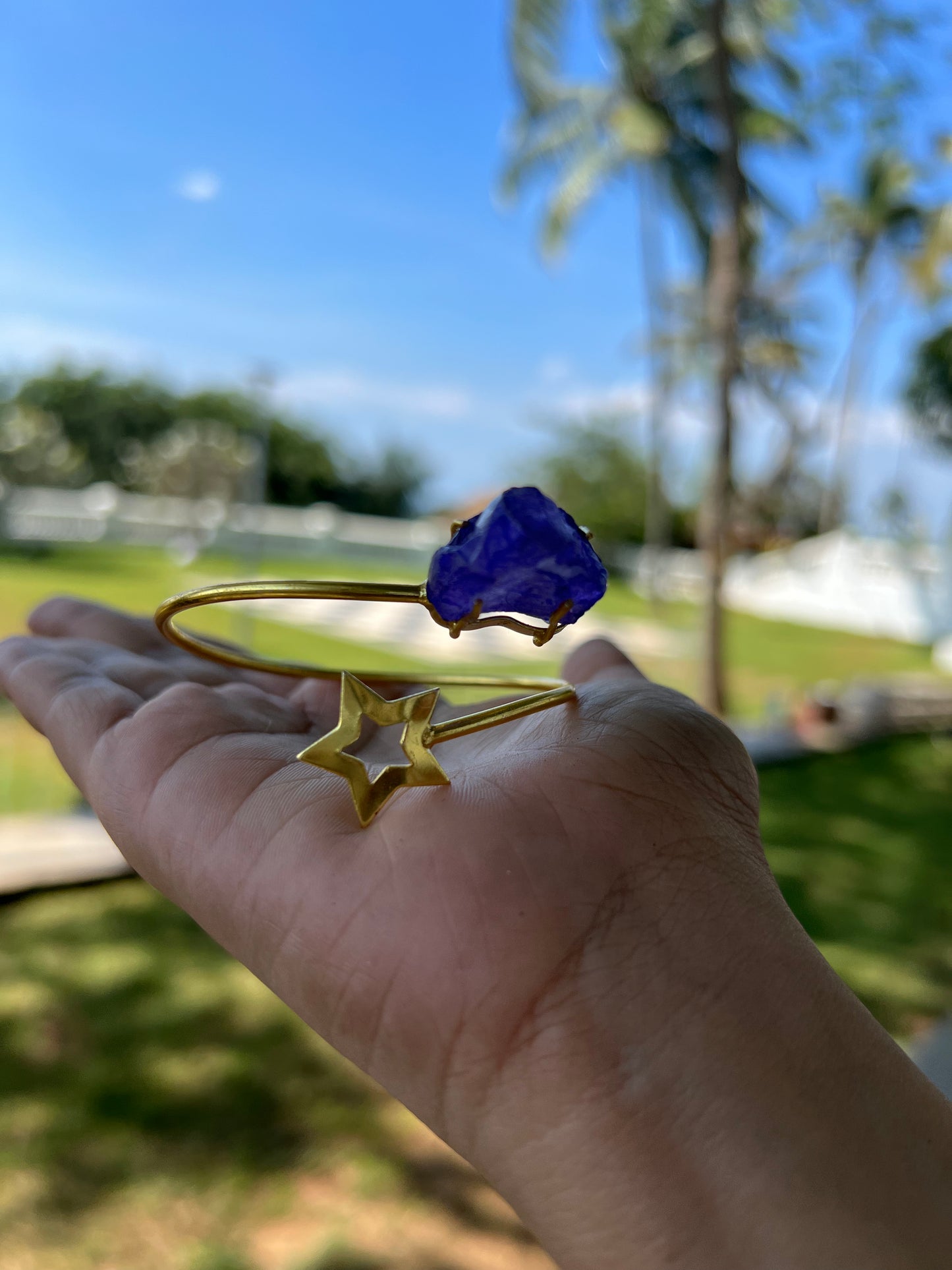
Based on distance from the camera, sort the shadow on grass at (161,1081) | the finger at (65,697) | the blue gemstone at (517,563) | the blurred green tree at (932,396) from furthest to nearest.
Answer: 1. the blurred green tree at (932,396)
2. the shadow on grass at (161,1081)
3. the finger at (65,697)
4. the blue gemstone at (517,563)

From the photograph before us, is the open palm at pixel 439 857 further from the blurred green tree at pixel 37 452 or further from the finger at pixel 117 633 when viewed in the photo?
the blurred green tree at pixel 37 452

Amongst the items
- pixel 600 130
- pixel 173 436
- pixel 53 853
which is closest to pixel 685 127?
pixel 600 130

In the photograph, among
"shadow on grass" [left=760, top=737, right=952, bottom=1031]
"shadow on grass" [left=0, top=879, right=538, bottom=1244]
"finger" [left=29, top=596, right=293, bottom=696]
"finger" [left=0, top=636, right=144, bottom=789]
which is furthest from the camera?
"shadow on grass" [left=760, top=737, right=952, bottom=1031]

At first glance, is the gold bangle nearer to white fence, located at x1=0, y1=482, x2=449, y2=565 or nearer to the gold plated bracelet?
the gold plated bracelet

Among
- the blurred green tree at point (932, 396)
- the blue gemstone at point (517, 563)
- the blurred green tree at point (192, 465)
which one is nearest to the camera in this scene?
the blue gemstone at point (517, 563)

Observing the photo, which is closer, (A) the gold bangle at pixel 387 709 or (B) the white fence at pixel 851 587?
(A) the gold bangle at pixel 387 709

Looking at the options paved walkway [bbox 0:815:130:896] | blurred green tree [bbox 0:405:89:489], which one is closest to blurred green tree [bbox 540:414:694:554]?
blurred green tree [bbox 0:405:89:489]

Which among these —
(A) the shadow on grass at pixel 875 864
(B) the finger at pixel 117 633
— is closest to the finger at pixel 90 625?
(B) the finger at pixel 117 633

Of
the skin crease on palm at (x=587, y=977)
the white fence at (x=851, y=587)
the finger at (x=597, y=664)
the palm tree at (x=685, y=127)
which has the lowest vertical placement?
the white fence at (x=851, y=587)
